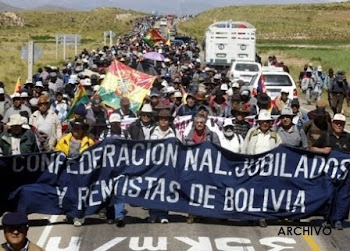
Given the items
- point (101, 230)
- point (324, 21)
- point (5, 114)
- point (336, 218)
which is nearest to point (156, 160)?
point (101, 230)

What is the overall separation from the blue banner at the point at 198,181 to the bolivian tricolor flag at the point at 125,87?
6347 millimetres

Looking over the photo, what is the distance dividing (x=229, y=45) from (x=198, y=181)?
36.0 metres

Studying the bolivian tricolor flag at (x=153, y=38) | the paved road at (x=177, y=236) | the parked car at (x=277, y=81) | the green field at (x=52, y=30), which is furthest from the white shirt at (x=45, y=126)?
the green field at (x=52, y=30)

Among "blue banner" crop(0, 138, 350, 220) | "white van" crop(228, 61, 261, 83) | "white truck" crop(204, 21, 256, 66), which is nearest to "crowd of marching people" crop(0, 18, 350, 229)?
"blue banner" crop(0, 138, 350, 220)

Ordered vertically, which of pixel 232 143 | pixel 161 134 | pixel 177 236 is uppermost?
pixel 161 134

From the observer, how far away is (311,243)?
1134cm

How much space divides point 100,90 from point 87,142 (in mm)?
7021

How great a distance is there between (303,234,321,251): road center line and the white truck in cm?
3590

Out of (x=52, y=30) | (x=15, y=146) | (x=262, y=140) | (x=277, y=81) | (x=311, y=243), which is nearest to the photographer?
(x=311, y=243)

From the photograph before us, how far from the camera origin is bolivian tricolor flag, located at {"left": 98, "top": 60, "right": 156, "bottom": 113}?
18.8m

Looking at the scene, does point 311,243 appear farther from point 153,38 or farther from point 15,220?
point 153,38

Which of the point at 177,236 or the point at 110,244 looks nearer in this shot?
the point at 110,244

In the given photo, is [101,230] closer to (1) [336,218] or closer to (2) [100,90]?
(1) [336,218]

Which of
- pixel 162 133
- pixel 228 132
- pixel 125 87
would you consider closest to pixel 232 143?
pixel 228 132
